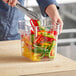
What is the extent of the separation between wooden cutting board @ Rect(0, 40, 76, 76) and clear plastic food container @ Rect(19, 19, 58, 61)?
27mm

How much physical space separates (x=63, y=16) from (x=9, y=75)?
6.69 ft

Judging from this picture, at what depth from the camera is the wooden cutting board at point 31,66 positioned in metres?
0.88

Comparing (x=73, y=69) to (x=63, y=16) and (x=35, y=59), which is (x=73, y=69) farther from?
(x=63, y=16)

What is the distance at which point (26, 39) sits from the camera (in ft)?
3.38

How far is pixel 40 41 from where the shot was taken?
99cm

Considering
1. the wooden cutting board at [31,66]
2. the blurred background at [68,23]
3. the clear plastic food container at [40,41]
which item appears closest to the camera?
the wooden cutting board at [31,66]

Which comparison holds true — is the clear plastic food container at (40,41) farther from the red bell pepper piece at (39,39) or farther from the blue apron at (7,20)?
the blue apron at (7,20)

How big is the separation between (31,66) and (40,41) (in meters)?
0.11

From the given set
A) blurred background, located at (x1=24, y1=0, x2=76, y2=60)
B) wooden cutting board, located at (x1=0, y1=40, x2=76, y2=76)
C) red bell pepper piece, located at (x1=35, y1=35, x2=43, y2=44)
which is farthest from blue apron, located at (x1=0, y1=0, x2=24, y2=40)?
blurred background, located at (x1=24, y1=0, x2=76, y2=60)

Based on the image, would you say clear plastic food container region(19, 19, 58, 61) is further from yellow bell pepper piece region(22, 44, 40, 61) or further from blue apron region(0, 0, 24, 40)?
blue apron region(0, 0, 24, 40)

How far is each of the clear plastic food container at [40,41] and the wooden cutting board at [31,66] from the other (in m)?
0.03

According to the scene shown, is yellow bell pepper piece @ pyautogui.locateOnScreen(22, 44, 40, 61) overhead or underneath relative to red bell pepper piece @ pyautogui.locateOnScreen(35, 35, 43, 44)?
underneath

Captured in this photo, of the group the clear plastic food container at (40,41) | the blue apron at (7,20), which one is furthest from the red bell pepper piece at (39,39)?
the blue apron at (7,20)

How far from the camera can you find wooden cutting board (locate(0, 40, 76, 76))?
2.88ft
